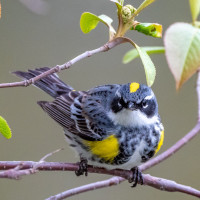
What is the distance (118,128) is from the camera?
2.13m

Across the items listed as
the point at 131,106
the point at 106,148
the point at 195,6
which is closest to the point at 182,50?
the point at 195,6

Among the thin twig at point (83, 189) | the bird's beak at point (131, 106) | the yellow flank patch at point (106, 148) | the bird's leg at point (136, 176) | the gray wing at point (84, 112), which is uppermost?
the bird's beak at point (131, 106)

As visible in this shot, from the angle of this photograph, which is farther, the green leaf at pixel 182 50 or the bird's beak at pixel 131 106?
the bird's beak at pixel 131 106

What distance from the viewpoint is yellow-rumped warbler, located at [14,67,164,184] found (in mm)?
2047

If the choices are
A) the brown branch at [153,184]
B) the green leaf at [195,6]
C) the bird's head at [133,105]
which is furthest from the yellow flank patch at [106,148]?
the green leaf at [195,6]

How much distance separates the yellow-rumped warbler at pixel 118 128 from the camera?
2.05 m

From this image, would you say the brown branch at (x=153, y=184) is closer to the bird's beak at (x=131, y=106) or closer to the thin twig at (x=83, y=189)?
the thin twig at (x=83, y=189)

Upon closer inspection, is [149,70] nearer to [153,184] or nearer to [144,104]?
[153,184]

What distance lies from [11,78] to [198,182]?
7.46ft

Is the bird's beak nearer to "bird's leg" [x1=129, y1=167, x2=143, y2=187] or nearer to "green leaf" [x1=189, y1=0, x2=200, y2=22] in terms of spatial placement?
"bird's leg" [x1=129, y1=167, x2=143, y2=187]

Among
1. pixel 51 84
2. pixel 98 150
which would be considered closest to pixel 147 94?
pixel 98 150

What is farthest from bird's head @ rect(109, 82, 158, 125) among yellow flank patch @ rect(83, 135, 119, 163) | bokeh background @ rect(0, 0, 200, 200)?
bokeh background @ rect(0, 0, 200, 200)

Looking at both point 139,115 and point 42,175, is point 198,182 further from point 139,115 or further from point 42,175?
point 139,115

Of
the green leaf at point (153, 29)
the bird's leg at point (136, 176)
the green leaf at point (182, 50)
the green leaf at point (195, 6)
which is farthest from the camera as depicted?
the bird's leg at point (136, 176)
